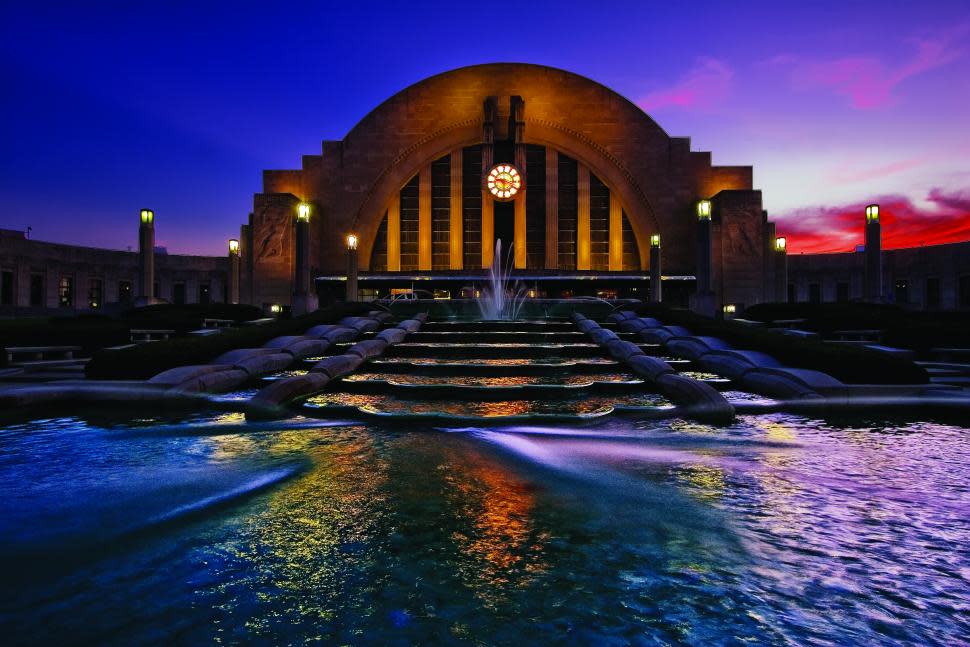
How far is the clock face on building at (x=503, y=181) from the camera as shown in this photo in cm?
3353

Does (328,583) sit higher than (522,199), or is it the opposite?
(522,199)

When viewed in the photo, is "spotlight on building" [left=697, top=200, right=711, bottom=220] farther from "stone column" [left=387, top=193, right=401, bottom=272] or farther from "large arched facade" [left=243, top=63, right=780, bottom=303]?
"stone column" [left=387, top=193, right=401, bottom=272]

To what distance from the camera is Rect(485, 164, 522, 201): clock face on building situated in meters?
33.5

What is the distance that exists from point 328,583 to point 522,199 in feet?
108

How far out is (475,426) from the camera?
5574 millimetres

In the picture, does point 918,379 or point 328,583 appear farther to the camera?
point 918,379

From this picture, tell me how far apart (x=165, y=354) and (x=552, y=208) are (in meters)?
28.3

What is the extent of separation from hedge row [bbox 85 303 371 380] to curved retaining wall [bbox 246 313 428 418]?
2.02 meters

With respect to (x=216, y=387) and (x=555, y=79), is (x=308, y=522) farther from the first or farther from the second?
(x=555, y=79)

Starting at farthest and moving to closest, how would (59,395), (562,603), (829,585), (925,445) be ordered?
(59,395)
(925,445)
(829,585)
(562,603)

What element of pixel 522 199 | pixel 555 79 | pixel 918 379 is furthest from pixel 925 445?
pixel 555 79

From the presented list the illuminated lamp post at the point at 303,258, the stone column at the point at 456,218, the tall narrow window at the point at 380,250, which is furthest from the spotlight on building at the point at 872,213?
the tall narrow window at the point at 380,250

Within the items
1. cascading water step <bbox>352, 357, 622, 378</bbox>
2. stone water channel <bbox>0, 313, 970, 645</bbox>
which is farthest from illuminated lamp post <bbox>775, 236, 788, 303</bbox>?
stone water channel <bbox>0, 313, 970, 645</bbox>

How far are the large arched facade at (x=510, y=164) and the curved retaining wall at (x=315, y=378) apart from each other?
2336 cm
